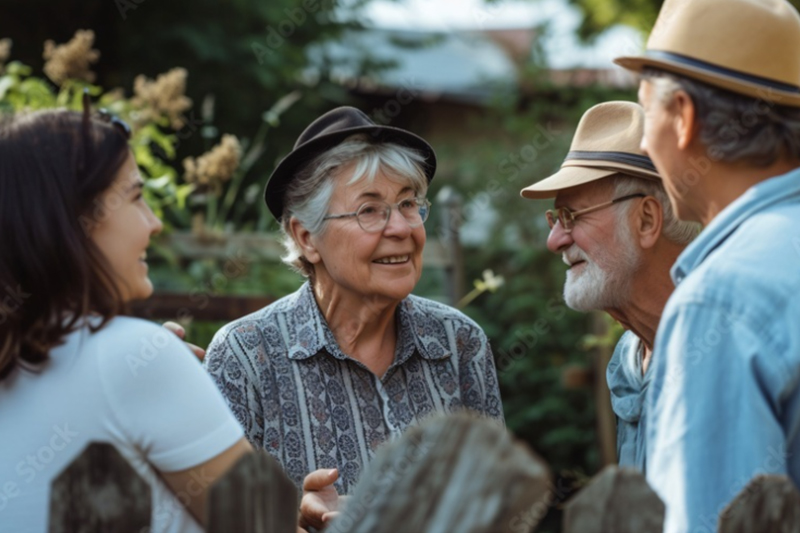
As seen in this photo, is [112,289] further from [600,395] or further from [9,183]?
[600,395]

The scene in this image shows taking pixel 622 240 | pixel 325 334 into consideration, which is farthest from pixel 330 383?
Result: pixel 622 240

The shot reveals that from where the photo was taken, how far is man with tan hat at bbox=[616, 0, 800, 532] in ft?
5.45

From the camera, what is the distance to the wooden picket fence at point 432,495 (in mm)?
1406

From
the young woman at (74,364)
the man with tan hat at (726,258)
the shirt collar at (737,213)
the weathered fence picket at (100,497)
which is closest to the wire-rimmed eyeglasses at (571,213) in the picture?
the man with tan hat at (726,258)

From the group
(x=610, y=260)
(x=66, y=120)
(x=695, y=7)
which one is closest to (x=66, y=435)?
(x=66, y=120)

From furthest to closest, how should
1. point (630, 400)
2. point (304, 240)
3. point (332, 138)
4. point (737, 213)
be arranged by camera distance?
point (304, 240) → point (332, 138) → point (630, 400) → point (737, 213)

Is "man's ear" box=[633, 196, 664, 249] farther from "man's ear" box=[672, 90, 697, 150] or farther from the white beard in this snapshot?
"man's ear" box=[672, 90, 697, 150]

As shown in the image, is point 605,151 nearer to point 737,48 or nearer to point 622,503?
point 737,48

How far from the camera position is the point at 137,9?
9.13m

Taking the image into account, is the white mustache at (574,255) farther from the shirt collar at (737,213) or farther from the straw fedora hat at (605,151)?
the shirt collar at (737,213)

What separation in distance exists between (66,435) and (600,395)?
6707mm

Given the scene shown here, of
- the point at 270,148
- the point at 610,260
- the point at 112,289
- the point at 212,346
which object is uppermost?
the point at 112,289

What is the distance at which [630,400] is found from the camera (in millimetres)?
2984

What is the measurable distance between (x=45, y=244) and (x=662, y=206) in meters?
1.90
